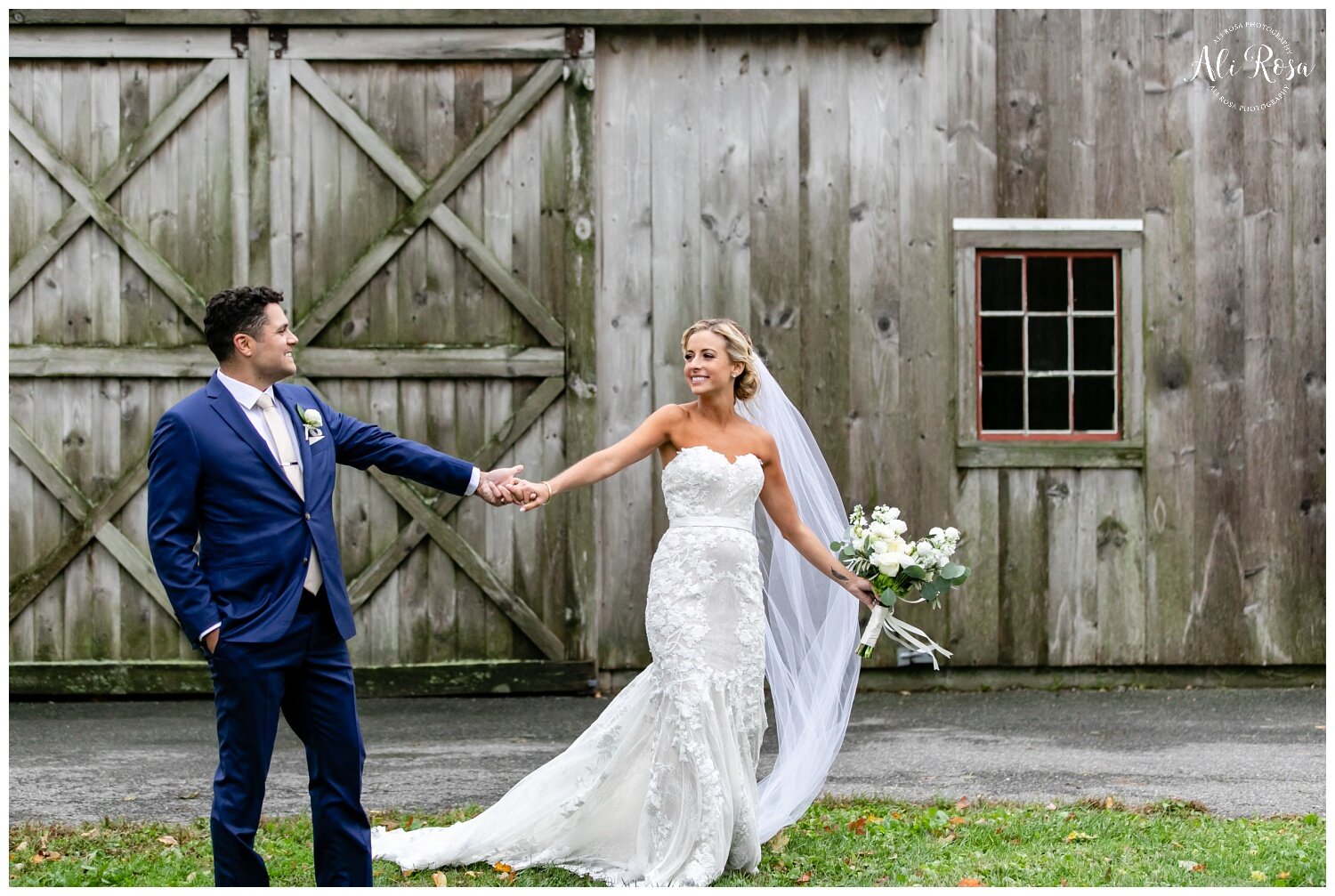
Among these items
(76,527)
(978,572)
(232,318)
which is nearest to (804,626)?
(232,318)

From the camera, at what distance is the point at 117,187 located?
9438mm

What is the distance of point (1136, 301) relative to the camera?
9.73 m

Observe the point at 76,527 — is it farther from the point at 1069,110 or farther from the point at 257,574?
the point at 1069,110

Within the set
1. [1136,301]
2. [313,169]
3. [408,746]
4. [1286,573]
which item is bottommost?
[408,746]

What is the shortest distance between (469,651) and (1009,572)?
3677 millimetres

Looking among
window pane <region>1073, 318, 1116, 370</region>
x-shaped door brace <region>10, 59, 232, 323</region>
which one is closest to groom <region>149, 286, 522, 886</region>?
x-shaped door brace <region>10, 59, 232, 323</region>

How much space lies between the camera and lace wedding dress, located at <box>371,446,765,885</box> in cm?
543

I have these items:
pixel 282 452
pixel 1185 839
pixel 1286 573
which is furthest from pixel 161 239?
pixel 1286 573

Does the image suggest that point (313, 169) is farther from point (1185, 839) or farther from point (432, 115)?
point (1185, 839)

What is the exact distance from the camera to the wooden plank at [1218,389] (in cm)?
973

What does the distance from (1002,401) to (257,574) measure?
6406 mm

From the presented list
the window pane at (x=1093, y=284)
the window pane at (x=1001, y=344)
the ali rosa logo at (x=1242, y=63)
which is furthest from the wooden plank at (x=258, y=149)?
the ali rosa logo at (x=1242, y=63)

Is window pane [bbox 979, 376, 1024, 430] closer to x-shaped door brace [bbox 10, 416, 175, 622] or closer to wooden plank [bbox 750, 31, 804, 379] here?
wooden plank [bbox 750, 31, 804, 379]

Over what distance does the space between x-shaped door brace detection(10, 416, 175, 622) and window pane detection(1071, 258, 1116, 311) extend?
6.36 m
